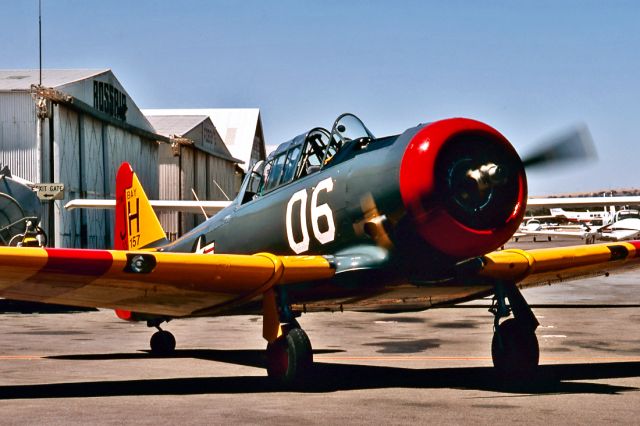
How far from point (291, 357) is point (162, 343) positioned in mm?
4405

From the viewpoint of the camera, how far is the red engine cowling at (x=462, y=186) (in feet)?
27.2

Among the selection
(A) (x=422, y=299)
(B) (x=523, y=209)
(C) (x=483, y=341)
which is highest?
(B) (x=523, y=209)

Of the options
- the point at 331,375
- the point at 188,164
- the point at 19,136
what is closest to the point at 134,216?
the point at 331,375

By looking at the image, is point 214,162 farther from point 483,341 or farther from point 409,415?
point 409,415

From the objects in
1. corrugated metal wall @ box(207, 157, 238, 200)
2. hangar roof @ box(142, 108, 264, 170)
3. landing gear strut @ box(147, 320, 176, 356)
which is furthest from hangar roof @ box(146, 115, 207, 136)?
landing gear strut @ box(147, 320, 176, 356)

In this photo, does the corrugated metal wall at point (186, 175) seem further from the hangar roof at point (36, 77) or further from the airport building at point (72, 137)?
the hangar roof at point (36, 77)

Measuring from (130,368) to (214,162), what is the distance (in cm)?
5245

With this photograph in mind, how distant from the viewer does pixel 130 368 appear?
36.4 feet

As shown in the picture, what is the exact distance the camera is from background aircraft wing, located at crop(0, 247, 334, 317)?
8.26m

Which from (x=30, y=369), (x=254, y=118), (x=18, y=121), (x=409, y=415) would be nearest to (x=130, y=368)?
(x=30, y=369)

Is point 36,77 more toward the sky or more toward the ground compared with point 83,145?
more toward the sky

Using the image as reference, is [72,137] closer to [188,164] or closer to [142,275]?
[188,164]

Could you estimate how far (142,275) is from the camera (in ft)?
28.2

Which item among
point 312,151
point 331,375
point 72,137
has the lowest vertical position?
point 331,375
